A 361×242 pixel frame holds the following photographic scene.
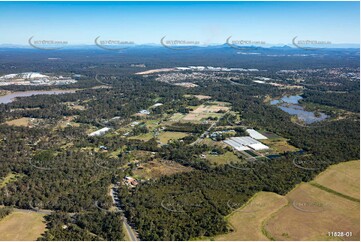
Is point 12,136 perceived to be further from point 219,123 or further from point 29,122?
point 219,123

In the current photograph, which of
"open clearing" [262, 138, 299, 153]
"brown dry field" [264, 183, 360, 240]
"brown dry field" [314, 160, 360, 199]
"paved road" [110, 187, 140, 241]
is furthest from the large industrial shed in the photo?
"paved road" [110, 187, 140, 241]

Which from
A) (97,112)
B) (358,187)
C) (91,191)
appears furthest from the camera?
(97,112)

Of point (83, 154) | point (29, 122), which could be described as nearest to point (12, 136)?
point (29, 122)

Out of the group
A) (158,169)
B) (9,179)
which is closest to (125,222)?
(158,169)

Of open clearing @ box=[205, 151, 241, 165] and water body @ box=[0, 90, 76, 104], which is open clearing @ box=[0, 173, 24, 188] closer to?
open clearing @ box=[205, 151, 241, 165]

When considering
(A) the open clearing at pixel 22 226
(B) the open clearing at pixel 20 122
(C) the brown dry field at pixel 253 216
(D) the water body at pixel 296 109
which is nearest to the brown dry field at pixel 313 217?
(C) the brown dry field at pixel 253 216

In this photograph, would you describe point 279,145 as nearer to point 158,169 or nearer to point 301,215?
point 158,169

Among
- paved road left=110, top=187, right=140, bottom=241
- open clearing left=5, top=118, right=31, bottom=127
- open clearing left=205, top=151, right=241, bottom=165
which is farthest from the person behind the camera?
open clearing left=5, top=118, right=31, bottom=127

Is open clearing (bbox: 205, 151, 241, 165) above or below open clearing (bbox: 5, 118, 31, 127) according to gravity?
below

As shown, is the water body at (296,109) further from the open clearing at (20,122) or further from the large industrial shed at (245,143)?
the open clearing at (20,122)
